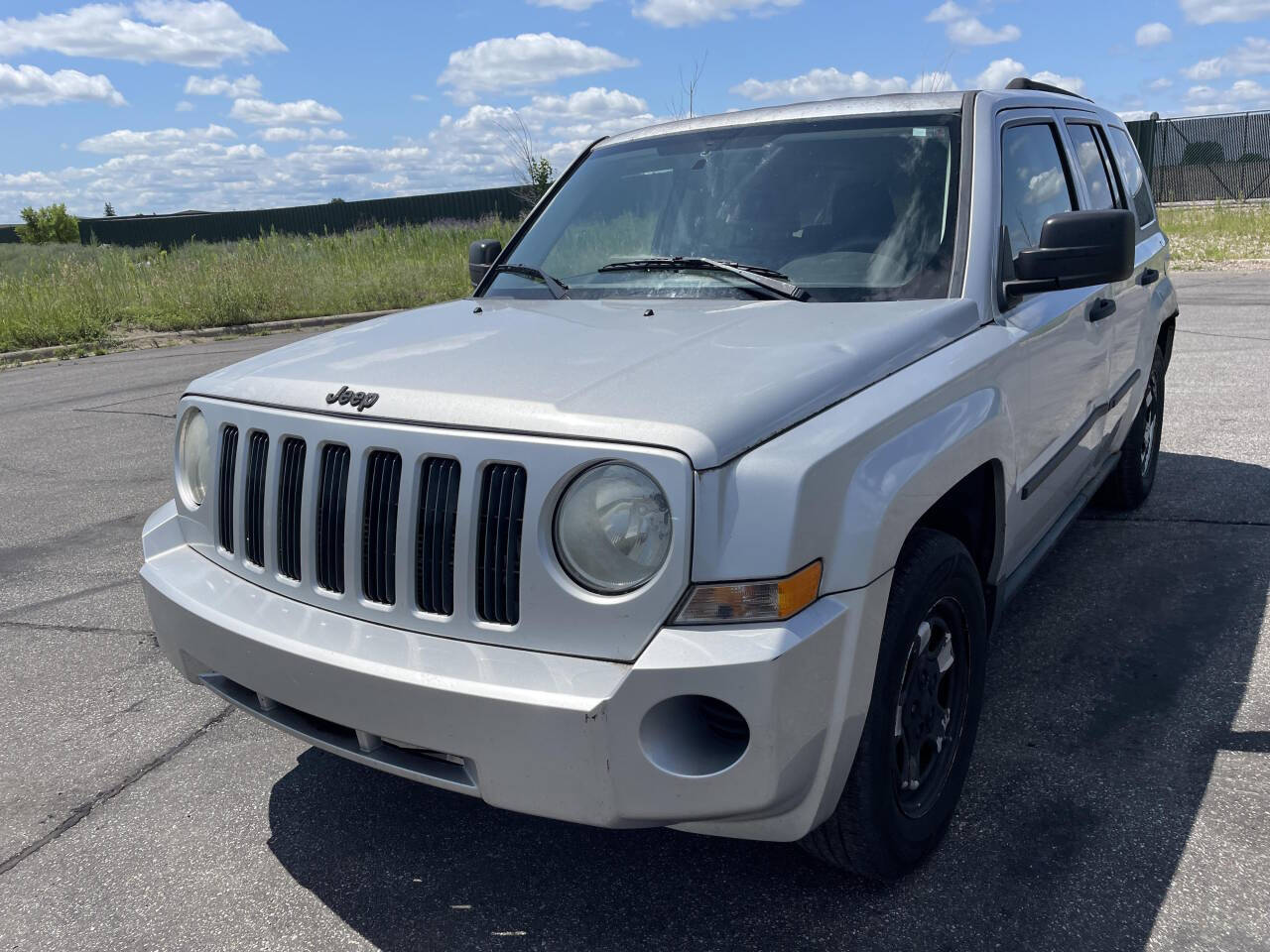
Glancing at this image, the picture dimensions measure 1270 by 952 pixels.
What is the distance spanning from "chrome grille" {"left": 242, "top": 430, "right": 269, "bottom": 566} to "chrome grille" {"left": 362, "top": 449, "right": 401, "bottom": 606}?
42cm

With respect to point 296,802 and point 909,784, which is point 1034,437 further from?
point 296,802

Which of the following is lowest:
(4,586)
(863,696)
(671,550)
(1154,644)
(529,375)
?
(4,586)

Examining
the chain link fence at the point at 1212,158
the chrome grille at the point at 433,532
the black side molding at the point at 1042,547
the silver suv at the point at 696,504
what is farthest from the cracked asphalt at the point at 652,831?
the chain link fence at the point at 1212,158

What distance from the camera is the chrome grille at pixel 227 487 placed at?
271 cm

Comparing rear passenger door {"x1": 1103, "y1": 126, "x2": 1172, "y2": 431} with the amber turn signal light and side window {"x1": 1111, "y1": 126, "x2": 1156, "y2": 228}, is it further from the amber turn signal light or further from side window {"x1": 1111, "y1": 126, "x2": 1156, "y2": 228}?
the amber turn signal light

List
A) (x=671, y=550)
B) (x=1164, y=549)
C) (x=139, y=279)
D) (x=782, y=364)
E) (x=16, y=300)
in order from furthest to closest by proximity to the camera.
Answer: (x=139, y=279) → (x=16, y=300) → (x=1164, y=549) → (x=782, y=364) → (x=671, y=550)

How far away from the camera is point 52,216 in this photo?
163ft

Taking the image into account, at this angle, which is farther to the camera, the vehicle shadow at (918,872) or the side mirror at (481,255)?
the side mirror at (481,255)

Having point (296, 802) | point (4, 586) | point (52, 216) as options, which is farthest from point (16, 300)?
point (52, 216)

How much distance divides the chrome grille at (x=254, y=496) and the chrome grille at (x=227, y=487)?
0.09 meters

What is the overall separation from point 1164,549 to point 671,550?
3.55 meters

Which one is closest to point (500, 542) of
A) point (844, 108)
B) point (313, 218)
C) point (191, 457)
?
point (191, 457)

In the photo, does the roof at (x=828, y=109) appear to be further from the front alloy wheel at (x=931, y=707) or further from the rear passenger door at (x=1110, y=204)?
the front alloy wheel at (x=931, y=707)

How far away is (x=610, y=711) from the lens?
195 cm
